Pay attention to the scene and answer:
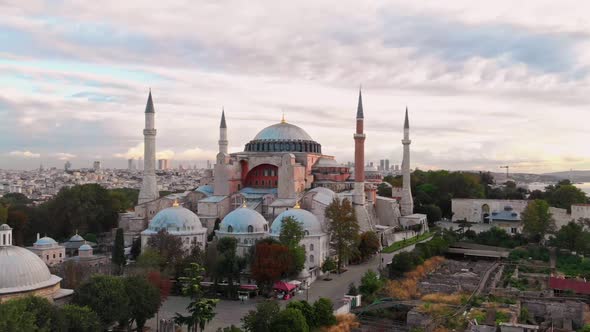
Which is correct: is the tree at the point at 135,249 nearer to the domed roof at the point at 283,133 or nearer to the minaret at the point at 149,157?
the minaret at the point at 149,157

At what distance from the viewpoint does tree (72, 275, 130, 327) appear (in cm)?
1347

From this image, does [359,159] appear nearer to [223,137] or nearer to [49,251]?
[223,137]

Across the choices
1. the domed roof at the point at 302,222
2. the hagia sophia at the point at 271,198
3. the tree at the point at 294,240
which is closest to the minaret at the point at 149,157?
the hagia sophia at the point at 271,198

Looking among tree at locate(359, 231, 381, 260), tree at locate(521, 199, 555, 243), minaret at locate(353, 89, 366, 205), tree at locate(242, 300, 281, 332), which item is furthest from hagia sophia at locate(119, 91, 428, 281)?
tree at locate(242, 300, 281, 332)

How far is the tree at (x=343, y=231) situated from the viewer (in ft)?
74.9

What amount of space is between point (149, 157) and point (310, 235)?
11.9 meters

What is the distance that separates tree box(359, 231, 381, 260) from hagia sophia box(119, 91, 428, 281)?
1.68m

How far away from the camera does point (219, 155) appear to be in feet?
100

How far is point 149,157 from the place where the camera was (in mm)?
30219

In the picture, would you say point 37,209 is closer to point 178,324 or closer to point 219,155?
point 219,155

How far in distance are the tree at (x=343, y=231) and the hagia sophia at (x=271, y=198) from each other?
607 millimetres

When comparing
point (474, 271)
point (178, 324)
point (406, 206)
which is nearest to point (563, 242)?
point (474, 271)

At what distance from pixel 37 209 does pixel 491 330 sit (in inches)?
944

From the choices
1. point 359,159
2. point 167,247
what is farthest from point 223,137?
point 167,247
